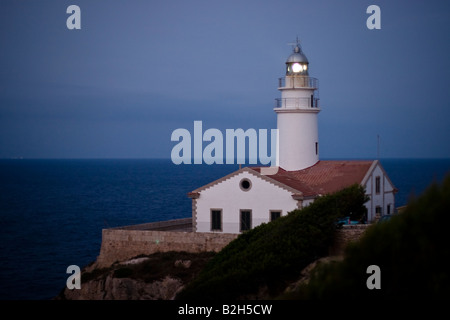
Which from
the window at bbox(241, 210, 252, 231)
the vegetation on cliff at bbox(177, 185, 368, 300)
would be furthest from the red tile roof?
the vegetation on cliff at bbox(177, 185, 368, 300)

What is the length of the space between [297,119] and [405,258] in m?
20.4

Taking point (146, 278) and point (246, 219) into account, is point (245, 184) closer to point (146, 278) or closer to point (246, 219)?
point (246, 219)

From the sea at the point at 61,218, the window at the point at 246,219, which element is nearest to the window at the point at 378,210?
the sea at the point at 61,218

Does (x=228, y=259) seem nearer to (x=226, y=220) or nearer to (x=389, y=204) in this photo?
(x=226, y=220)

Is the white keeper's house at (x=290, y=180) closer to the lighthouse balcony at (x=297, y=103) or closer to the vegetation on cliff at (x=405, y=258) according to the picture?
the lighthouse balcony at (x=297, y=103)

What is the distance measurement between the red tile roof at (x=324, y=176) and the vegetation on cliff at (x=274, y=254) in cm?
434

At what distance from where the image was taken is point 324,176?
103 ft

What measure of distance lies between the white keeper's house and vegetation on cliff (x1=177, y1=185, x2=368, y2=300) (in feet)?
12.1

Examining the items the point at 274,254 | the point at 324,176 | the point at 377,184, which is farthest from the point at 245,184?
the point at 274,254

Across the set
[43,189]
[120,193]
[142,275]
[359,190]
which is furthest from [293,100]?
[43,189]

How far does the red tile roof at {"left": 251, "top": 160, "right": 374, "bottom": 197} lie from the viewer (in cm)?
2952

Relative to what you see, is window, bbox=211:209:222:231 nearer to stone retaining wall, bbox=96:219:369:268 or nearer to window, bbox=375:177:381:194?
stone retaining wall, bbox=96:219:369:268

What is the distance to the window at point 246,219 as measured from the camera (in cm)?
2895

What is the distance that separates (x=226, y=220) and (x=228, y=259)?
602cm
